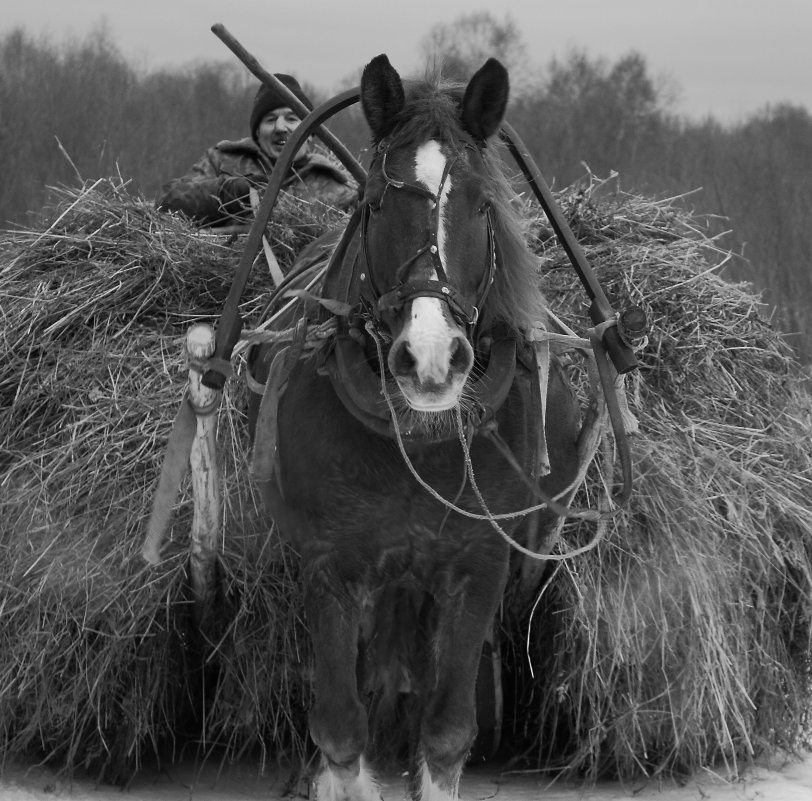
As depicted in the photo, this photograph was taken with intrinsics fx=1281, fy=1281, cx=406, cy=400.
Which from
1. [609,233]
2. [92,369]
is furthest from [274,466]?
[609,233]

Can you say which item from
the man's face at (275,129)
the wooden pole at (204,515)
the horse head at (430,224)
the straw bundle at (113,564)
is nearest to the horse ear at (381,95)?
the horse head at (430,224)

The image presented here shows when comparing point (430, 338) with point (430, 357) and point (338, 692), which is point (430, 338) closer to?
point (430, 357)

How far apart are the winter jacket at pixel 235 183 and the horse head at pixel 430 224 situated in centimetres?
206

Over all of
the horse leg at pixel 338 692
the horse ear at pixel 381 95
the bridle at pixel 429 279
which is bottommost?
the horse leg at pixel 338 692

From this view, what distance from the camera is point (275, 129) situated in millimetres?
5551

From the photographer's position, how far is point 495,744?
431 centimetres

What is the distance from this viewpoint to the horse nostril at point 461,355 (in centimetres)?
272

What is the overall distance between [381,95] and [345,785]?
1728mm

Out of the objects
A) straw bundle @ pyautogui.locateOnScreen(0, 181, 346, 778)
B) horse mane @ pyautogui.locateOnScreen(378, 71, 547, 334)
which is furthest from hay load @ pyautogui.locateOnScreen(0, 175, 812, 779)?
horse mane @ pyautogui.locateOnScreen(378, 71, 547, 334)

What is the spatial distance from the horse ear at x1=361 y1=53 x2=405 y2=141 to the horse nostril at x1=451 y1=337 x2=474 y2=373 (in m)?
0.68

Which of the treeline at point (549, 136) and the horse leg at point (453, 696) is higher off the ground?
the treeline at point (549, 136)

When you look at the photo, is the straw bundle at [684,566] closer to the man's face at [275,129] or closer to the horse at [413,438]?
the horse at [413,438]

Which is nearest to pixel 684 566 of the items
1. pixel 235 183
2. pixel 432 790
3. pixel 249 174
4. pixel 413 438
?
pixel 432 790

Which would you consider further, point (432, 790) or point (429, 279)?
point (432, 790)
